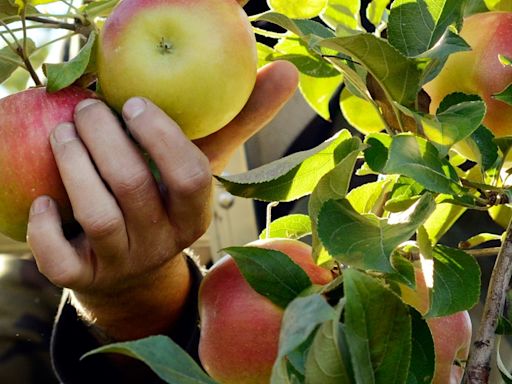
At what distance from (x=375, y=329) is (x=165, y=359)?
10 cm

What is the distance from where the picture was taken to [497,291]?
50 centimetres

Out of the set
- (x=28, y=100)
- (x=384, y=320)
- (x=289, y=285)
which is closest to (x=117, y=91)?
(x=28, y=100)

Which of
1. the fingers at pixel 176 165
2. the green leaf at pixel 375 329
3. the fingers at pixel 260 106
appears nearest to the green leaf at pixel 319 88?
the fingers at pixel 260 106

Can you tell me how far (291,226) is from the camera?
655 millimetres

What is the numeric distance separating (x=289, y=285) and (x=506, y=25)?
247mm

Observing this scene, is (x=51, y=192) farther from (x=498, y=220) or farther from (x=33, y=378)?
(x=33, y=378)

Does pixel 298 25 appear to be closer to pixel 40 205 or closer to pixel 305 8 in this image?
pixel 305 8

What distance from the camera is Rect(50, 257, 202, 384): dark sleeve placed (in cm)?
102

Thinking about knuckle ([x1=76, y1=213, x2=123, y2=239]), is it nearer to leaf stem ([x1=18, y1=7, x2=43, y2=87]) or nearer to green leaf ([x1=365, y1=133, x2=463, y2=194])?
leaf stem ([x1=18, y1=7, x2=43, y2=87])

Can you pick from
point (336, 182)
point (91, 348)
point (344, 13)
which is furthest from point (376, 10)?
point (91, 348)

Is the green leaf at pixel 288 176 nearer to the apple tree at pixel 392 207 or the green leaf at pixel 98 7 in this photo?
the apple tree at pixel 392 207

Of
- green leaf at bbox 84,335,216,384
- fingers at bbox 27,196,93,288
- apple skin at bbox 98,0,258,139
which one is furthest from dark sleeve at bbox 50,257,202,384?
green leaf at bbox 84,335,216,384

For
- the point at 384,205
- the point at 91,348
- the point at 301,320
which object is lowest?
the point at 91,348

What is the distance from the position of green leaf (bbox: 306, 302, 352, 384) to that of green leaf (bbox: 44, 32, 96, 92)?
317 millimetres
